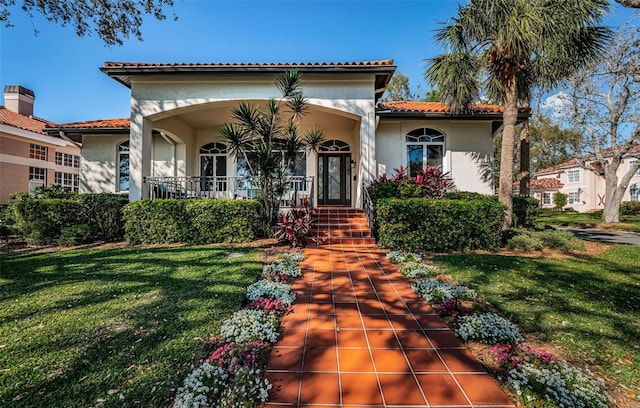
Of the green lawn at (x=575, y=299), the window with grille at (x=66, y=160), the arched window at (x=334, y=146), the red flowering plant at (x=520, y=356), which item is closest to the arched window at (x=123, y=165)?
the arched window at (x=334, y=146)

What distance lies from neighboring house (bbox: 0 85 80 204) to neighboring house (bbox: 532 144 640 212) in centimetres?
4598

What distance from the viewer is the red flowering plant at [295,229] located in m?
7.34

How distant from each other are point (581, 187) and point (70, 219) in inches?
1793

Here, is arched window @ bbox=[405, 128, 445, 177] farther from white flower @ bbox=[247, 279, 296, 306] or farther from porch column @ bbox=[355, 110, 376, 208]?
white flower @ bbox=[247, 279, 296, 306]

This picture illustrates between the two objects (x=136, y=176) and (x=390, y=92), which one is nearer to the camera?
(x=136, y=176)

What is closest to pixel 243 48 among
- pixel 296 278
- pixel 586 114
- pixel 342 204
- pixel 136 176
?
pixel 136 176

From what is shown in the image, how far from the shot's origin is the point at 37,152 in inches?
690

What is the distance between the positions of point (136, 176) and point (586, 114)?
82.1 feet

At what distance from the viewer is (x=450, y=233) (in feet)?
23.5

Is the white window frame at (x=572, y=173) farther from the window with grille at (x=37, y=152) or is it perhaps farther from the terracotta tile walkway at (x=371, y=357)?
the window with grille at (x=37, y=152)

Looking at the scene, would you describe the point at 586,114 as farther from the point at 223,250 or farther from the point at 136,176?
A: the point at 136,176

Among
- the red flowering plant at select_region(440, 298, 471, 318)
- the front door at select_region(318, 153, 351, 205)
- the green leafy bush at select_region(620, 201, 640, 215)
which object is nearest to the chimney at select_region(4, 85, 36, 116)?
the front door at select_region(318, 153, 351, 205)

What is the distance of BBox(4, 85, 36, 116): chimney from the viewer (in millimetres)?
18203

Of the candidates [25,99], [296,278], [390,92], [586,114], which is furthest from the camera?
[390,92]
